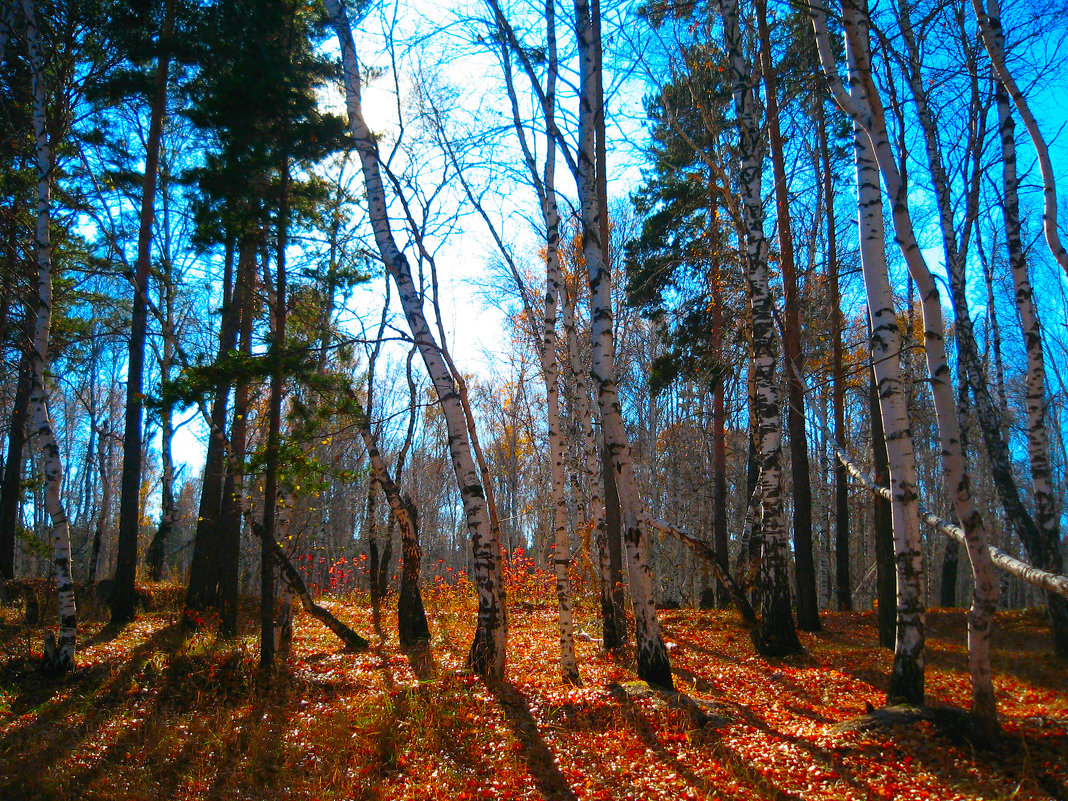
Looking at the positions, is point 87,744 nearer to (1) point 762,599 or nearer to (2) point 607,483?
(2) point 607,483

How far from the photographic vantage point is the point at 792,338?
9.88 metres

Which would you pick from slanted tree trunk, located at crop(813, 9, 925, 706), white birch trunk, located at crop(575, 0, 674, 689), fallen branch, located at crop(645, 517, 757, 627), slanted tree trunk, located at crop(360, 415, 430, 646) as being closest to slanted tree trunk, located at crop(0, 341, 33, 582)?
slanted tree trunk, located at crop(360, 415, 430, 646)

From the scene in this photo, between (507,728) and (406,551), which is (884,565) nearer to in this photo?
(507,728)

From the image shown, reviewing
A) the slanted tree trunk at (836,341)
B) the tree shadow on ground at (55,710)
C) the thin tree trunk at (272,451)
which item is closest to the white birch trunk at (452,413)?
the thin tree trunk at (272,451)

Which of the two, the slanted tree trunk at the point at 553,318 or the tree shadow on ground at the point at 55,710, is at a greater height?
the slanted tree trunk at the point at 553,318

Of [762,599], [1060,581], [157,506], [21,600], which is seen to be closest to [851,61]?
[1060,581]

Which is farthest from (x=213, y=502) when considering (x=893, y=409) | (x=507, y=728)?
(x=893, y=409)

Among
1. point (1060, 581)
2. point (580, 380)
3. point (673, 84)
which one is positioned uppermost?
point (673, 84)

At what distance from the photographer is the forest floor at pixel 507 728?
4.71 metres

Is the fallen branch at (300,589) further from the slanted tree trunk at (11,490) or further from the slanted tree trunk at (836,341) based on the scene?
the slanted tree trunk at (836,341)

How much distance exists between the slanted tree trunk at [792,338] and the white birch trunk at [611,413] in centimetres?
381

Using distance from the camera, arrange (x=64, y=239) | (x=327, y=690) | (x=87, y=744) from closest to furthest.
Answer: (x=87, y=744) → (x=327, y=690) → (x=64, y=239)

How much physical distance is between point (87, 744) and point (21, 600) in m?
8.35

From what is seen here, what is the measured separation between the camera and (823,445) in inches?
848
